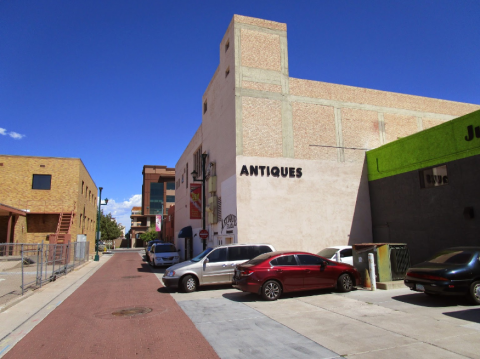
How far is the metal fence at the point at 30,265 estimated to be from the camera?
13055 mm

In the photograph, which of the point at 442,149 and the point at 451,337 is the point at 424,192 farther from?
the point at 451,337

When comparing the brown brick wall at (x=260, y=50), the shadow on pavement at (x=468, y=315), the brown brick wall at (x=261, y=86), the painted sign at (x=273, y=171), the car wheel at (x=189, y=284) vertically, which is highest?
the brown brick wall at (x=260, y=50)

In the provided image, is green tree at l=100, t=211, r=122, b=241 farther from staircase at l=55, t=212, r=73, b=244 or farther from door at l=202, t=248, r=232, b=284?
door at l=202, t=248, r=232, b=284

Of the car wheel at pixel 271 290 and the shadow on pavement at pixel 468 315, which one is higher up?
the car wheel at pixel 271 290

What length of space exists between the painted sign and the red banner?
7.00m

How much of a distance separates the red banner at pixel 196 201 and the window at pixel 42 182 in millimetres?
15436

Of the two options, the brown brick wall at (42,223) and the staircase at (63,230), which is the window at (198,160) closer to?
the staircase at (63,230)

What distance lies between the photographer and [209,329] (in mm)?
7645

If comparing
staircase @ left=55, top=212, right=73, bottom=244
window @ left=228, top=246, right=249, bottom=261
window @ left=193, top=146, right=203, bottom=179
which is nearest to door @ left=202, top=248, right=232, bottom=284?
window @ left=228, top=246, right=249, bottom=261

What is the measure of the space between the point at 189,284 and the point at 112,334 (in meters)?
6.00

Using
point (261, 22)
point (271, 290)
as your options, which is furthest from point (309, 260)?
point (261, 22)

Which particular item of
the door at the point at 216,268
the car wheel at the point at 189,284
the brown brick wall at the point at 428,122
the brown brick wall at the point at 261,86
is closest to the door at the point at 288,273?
the door at the point at 216,268

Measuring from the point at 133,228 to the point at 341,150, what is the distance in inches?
3227

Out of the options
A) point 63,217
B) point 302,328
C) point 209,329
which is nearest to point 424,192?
point 302,328
